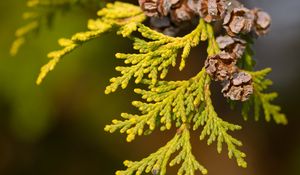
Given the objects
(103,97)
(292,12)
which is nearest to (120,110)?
(103,97)

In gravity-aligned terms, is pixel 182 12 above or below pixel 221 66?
above

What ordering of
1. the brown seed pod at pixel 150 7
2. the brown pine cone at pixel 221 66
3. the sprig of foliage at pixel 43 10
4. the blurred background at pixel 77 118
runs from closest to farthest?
the brown pine cone at pixel 221 66 → the brown seed pod at pixel 150 7 → the sprig of foliage at pixel 43 10 → the blurred background at pixel 77 118

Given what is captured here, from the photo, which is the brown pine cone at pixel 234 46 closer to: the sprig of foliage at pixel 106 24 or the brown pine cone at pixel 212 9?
the brown pine cone at pixel 212 9

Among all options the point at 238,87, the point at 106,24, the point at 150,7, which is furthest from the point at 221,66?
the point at 106,24

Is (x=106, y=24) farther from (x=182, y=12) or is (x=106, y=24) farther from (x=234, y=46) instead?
(x=234, y=46)

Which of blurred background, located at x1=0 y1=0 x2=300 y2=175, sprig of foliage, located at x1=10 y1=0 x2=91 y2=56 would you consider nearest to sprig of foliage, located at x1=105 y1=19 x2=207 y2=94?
sprig of foliage, located at x1=10 y1=0 x2=91 y2=56

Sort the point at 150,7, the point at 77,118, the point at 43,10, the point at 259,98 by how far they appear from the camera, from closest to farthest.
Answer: the point at 150,7 → the point at 259,98 → the point at 43,10 → the point at 77,118

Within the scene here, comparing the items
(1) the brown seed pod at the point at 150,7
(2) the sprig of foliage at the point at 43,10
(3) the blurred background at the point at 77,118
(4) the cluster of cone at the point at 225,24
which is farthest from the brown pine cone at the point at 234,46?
(3) the blurred background at the point at 77,118
